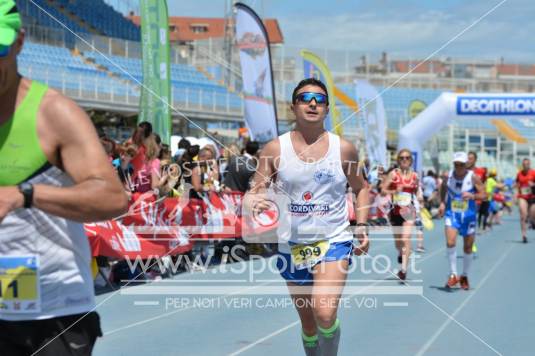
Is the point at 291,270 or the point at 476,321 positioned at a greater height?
the point at 291,270

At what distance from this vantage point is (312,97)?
18.9 ft

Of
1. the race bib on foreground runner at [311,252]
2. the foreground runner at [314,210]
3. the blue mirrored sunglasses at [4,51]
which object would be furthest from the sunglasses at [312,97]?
the blue mirrored sunglasses at [4,51]

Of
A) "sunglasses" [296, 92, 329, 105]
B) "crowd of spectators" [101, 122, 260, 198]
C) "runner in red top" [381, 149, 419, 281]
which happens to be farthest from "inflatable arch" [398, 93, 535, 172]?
"sunglasses" [296, 92, 329, 105]

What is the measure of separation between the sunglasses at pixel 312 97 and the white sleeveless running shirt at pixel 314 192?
0.23m

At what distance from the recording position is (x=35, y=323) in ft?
9.41

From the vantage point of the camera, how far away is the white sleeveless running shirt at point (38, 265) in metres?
2.86

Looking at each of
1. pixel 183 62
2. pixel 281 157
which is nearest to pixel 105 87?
pixel 183 62

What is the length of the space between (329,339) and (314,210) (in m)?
0.78

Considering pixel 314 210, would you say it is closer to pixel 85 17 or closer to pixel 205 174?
pixel 205 174

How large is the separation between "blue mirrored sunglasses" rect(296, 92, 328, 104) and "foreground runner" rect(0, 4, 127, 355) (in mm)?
3009

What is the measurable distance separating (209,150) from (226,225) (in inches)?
47.2

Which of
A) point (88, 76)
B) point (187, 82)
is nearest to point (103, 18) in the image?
point (88, 76)

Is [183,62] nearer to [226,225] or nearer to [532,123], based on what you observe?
[226,225]

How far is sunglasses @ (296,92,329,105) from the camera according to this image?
18.9 feet
